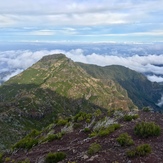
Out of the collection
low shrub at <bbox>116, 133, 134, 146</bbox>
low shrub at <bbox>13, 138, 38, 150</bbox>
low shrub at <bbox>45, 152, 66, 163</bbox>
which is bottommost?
low shrub at <bbox>13, 138, 38, 150</bbox>

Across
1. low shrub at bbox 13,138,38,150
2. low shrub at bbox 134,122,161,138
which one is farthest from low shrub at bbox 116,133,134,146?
low shrub at bbox 13,138,38,150

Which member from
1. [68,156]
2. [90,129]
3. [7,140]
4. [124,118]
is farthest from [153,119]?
[7,140]

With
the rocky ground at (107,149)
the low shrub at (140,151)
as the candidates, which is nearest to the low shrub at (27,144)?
the rocky ground at (107,149)

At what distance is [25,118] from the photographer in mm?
184125

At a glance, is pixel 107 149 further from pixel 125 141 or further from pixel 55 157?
pixel 55 157

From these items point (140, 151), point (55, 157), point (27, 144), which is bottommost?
point (27, 144)

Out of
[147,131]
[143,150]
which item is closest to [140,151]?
[143,150]

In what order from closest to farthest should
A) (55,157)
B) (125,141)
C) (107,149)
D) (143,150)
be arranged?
(143,150), (107,149), (55,157), (125,141)

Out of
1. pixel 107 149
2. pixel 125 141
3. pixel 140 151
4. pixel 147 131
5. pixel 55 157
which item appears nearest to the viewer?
pixel 140 151

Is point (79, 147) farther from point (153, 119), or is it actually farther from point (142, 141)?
point (153, 119)

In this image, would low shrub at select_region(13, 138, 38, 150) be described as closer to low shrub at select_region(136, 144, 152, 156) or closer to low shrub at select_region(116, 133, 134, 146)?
low shrub at select_region(116, 133, 134, 146)

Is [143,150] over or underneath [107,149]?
over

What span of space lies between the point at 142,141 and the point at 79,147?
6764 millimetres

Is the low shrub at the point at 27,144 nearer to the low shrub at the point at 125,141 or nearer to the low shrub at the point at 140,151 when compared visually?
the low shrub at the point at 125,141
